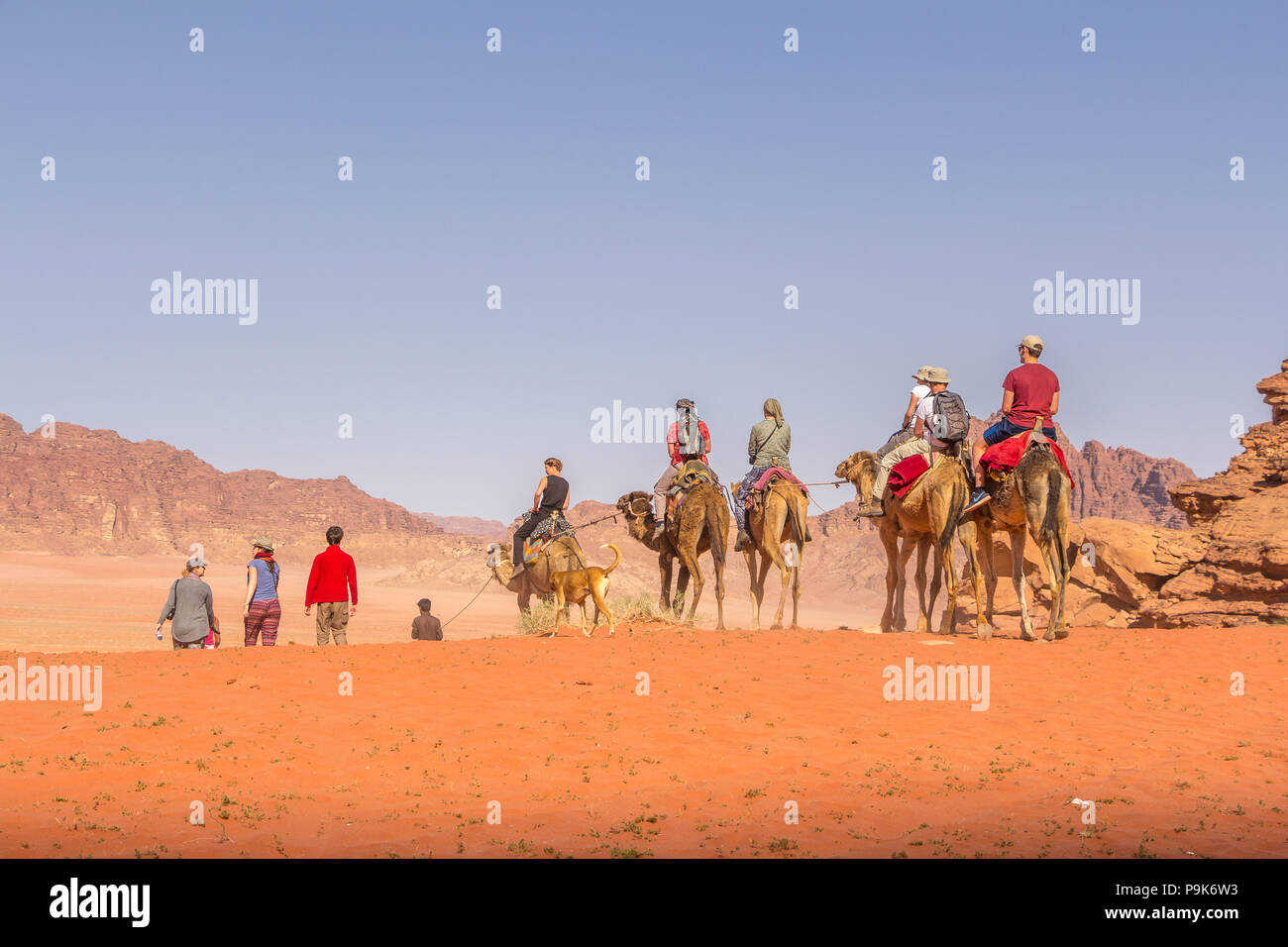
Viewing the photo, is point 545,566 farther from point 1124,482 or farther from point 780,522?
point 1124,482

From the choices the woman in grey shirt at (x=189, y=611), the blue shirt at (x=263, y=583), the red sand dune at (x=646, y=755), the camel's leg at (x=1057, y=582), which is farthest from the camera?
the blue shirt at (x=263, y=583)

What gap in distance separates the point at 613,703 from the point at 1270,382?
19.3 m

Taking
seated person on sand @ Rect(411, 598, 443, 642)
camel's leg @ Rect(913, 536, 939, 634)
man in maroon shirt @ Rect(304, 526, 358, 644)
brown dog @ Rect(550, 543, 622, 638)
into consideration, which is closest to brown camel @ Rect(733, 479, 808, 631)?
camel's leg @ Rect(913, 536, 939, 634)

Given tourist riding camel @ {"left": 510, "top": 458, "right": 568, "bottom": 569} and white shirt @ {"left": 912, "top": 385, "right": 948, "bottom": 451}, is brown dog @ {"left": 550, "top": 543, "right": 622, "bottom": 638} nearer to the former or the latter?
tourist riding camel @ {"left": 510, "top": 458, "right": 568, "bottom": 569}

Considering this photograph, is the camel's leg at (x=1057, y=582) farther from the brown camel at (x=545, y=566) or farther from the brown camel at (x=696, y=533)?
the brown camel at (x=545, y=566)

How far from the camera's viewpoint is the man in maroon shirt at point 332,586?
17.1 meters

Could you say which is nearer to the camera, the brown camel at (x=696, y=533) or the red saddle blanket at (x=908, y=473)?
the red saddle blanket at (x=908, y=473)

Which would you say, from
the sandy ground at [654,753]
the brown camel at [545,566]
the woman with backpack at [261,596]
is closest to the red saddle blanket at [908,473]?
the sandy ground at [654,753]

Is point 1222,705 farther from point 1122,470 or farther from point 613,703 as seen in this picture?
point 1122,470

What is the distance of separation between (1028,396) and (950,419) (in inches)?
53.3

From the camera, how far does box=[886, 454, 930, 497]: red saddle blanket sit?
18.5 metres

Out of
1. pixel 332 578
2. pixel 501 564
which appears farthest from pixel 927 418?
pixel 332 578

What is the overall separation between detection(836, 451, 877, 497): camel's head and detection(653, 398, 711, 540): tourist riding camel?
2583 millimetres

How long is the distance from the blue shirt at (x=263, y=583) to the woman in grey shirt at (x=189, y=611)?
674 millimetres
